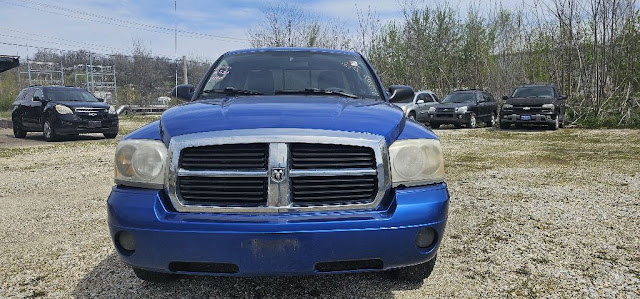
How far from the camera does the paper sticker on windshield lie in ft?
12.1

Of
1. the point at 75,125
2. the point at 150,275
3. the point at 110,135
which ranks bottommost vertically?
the point at 150,275

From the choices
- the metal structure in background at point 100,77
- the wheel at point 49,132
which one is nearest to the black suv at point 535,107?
the wheel at point 49,132

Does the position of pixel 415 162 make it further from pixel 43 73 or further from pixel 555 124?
pixel 43 73

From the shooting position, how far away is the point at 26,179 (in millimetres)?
6844

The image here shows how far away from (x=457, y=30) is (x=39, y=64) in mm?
44336

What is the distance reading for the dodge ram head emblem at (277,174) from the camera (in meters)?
2.09

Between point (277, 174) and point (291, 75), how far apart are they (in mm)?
1622

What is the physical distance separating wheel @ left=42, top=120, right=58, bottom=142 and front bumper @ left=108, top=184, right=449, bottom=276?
40.9ft

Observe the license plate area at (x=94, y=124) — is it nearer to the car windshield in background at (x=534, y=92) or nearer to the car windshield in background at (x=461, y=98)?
the car windshield in background at (x=461, y=98)

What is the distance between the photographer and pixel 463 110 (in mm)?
17094

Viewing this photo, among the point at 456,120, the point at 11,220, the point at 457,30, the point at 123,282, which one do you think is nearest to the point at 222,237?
the point at 123,282

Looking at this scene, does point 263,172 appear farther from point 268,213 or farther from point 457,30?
point 457,30

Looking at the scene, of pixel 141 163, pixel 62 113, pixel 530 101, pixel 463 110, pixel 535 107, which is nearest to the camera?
pixel 141 163

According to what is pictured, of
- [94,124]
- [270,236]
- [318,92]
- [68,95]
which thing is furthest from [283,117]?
[68,95]
